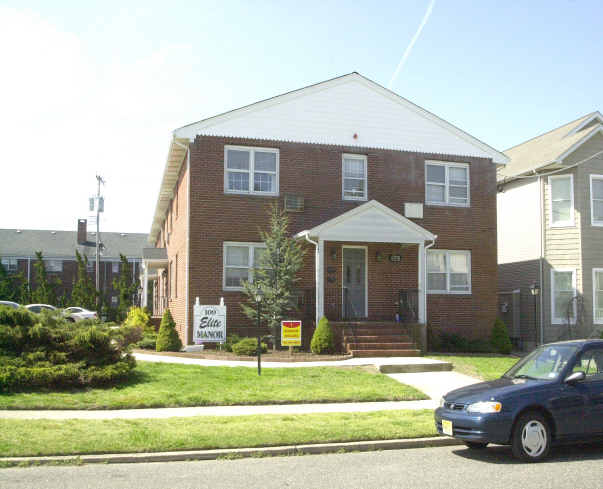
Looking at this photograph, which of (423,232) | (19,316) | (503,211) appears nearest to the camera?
(19,316)

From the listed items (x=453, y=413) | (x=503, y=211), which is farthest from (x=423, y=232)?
(x=453, y=413)

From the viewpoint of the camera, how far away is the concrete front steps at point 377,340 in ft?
60.0

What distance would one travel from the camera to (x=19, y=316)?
13.7 m

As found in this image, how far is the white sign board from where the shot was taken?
19.1 metres

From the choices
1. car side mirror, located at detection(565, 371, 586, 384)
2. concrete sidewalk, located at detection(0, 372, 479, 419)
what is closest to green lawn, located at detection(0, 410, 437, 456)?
concrete sidewalk, located at detection(0, 372, 479, 419)

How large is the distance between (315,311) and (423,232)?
4.07 meters

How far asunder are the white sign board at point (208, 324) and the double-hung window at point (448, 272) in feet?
24.2

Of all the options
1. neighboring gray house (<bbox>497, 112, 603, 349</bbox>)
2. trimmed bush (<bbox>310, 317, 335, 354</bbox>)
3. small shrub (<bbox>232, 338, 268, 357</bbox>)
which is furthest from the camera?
neighboring gray house (<bbox>497, 112, 603, 349</bbox>)

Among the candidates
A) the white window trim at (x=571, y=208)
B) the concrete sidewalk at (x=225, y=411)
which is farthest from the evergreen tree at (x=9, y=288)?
the concrete sidewalk at (x=225, y=411)

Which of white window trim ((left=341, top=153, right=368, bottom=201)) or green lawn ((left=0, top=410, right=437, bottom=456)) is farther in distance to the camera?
white window trim ((left=341, top=153, right=368, bottom=201))

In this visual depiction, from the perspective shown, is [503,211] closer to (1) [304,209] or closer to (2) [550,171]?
(2) [550,171]

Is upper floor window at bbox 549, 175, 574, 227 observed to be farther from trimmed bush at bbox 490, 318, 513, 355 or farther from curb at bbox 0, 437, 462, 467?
curb at bbox 0, 437, 462, 467

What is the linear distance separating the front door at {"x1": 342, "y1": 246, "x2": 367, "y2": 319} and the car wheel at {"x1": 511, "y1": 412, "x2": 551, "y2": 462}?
1301cm

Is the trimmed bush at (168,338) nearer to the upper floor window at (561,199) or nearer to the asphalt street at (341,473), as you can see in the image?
the asphalt street at (341,473)
